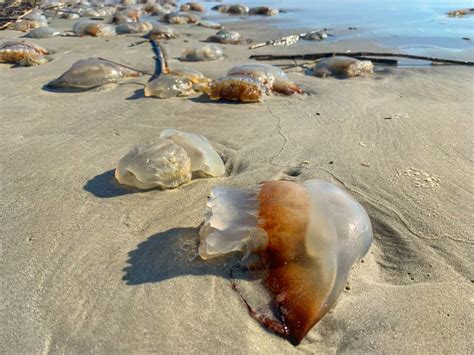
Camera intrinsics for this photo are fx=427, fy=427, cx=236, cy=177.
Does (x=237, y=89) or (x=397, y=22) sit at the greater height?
(x=237, y=89)

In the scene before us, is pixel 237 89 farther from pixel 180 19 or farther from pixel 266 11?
pixel 266 11

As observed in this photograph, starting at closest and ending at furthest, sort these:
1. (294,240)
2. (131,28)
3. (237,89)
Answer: (294,240)
(237,89)
(131,28)

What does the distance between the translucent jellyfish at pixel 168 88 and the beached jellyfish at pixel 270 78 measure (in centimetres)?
42

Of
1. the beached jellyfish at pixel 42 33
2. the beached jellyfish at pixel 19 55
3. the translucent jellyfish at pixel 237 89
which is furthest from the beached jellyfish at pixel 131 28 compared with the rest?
the translucent jellyfish at pixel 237 89

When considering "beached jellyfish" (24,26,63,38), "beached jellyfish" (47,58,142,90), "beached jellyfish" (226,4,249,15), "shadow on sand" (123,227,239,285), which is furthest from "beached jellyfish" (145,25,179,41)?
"shadow on sand" (123,227,239,285)

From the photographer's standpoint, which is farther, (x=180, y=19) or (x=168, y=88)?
(x=180, y=19)

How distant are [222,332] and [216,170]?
3.44ft

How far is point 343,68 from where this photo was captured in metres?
4.35

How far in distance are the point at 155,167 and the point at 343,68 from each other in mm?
2939

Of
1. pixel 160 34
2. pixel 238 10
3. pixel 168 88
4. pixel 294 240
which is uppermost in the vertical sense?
pixel 294 240

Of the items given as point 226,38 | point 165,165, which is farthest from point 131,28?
A: point 165,165

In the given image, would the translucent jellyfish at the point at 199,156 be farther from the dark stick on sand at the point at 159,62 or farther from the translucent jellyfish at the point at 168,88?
the dark stick on sand at the point at 159,62

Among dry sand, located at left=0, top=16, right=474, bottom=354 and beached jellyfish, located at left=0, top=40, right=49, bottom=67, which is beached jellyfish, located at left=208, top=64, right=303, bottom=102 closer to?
dry sand, located at left=0, top=16, right=474, bottom=354

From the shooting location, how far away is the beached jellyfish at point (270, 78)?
3707 mm
